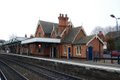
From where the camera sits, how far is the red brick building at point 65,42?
34.0 meters

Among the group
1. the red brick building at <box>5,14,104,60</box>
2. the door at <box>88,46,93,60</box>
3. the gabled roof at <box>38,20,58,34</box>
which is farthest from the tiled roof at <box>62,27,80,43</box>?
the gabled roof at <box>38,20,58,34</box>

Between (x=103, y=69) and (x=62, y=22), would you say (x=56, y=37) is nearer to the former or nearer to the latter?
(x=62, y=22)

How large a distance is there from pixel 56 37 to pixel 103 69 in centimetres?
2771

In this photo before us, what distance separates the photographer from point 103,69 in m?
12.9

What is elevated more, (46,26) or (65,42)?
(46,26)

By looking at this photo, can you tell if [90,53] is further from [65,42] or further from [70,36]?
[70,36]

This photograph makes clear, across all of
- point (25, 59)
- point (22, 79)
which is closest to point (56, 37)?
point (25, 59)

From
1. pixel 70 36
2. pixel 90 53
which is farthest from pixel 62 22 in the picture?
pixel 90 53

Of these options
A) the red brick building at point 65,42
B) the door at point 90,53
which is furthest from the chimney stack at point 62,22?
the door at point 90,53

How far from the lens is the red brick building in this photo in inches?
1340

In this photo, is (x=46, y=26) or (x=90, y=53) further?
(x=46, y=26)

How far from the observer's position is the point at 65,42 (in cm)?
3838

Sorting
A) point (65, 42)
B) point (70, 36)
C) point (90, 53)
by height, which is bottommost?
point (90, 53)

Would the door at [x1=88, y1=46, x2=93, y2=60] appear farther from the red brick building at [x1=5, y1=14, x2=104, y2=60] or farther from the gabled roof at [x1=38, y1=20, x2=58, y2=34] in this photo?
the gabled roof at [x1=38, y1=20, x2=58, y2=34]
